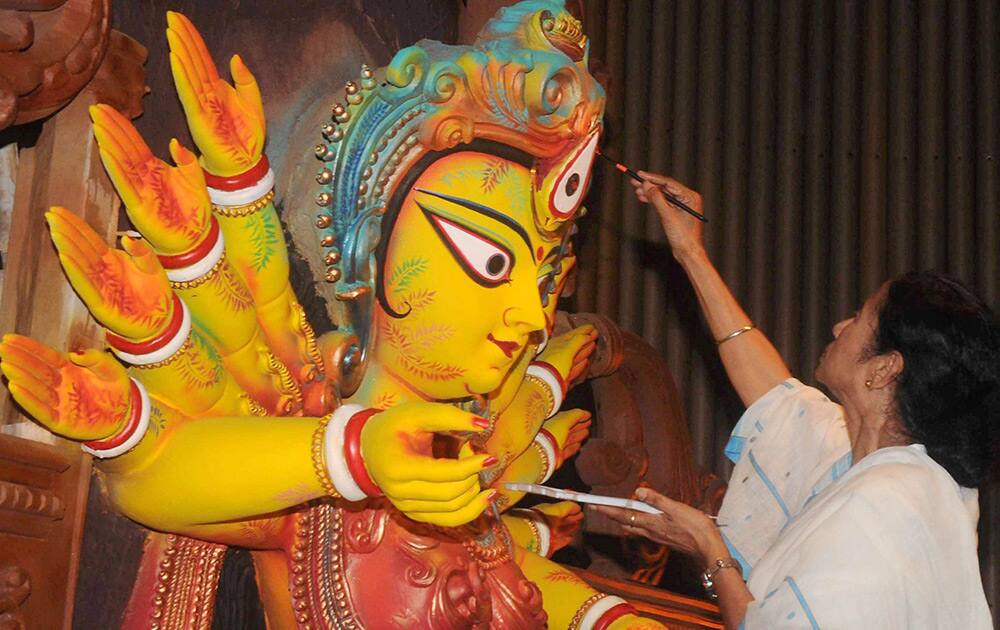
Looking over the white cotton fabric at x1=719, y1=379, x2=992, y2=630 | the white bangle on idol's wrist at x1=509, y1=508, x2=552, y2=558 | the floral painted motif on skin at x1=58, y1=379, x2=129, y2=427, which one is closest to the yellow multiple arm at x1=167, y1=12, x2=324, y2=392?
the floral painted motif on skin at x1=58, y1=379, x2=129, y2=427

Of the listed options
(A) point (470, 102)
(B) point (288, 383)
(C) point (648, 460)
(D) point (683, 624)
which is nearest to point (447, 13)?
(A) point (470, 102)

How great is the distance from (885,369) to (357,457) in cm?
76

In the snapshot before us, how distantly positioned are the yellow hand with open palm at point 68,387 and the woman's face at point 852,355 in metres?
0.94

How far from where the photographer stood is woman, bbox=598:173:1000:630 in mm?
1507

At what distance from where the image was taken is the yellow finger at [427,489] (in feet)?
3.95

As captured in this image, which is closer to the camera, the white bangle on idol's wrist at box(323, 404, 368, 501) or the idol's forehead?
the white bangle on idol's wrist at box(323, 404, 368, 501)

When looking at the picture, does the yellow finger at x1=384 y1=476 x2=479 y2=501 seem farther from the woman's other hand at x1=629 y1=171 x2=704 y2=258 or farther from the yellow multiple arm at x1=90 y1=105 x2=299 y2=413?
the woman's other hand at x1=629 y1=171 x2=704 y2=258

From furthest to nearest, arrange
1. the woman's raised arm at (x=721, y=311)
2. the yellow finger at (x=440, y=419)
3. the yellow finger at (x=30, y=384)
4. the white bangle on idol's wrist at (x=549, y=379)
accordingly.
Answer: the woman's raised arm at (x=721, y=311) < the white bangle on idol's wrist at (x=549, y=379) < the yellow finger at (x=440, y=419) < the yellow finger at (x=30, y=384)

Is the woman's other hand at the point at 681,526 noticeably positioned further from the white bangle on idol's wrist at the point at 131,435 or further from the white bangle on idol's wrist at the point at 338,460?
the white bangle on idol's wrist at the point at 131,435

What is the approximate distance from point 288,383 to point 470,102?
1.23ft

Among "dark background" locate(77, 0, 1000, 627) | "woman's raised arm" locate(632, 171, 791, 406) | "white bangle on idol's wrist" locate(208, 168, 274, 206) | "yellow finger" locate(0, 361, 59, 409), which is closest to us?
"yellow finger" locate(0, 361, 59, 409)

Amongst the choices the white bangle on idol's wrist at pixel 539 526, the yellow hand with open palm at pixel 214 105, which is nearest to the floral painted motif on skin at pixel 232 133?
the yellow hand with open palm at pixel 214 105

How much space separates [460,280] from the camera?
56.7 inches

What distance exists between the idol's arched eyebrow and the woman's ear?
0.50 metres
